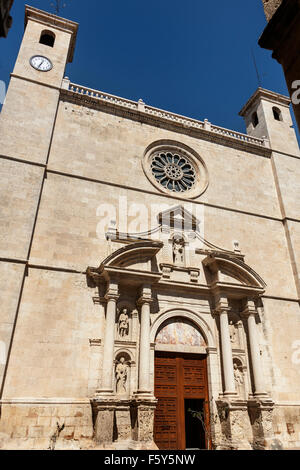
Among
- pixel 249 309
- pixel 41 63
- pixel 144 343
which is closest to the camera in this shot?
pixel 144 343

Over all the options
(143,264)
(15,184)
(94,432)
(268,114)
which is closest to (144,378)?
(94,432)

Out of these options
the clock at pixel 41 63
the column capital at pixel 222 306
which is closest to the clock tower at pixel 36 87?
the clock at pixel 41 63

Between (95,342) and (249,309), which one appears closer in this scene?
(95,342)

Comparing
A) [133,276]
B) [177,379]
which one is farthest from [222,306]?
[133,276]

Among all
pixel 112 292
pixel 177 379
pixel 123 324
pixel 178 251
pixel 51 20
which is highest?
pixel 51 20

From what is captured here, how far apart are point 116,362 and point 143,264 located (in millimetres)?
3068

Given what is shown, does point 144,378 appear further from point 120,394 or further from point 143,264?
point 143,264

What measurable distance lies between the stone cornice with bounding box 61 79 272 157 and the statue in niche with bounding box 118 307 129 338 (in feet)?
26.5

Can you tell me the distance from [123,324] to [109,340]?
95cm

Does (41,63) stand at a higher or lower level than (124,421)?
higher

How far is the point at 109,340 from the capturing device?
9922 mm

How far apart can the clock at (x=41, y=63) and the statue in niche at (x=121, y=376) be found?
11075 millimetres

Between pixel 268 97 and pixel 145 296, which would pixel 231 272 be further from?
pixel 268 97

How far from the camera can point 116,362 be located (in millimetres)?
10297
